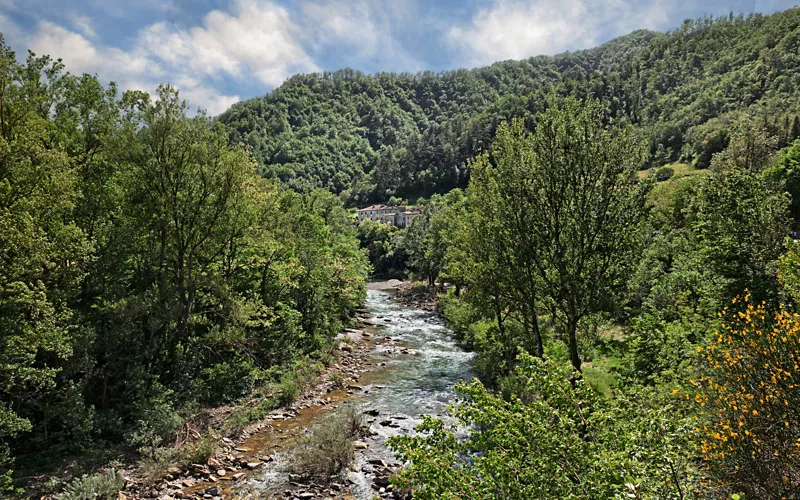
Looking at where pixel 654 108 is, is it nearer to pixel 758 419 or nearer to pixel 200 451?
pixel 758 419

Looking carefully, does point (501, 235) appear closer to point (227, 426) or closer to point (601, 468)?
point (601, 468)

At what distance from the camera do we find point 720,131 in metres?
75.9

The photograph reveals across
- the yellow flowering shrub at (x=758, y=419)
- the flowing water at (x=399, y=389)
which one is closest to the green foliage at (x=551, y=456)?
the yellow flowering shrub at (x=758, y=419)

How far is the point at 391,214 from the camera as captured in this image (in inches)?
5733

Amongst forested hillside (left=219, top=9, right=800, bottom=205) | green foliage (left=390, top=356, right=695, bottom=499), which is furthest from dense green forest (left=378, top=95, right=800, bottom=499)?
forested hillside (left=219, top=9, right=800, bottom=205)

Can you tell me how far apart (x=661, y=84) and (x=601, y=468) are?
200 metres

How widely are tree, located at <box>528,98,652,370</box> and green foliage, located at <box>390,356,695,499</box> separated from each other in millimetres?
6114

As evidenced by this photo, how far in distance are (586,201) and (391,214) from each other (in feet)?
443

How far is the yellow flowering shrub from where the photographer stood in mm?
5773

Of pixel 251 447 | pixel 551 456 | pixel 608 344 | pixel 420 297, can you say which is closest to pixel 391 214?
pixel 420 297

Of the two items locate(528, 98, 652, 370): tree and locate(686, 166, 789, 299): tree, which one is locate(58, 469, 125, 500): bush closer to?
locate(528, 98, 652, 370): tree

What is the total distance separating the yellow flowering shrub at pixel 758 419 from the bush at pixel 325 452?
10393 mm

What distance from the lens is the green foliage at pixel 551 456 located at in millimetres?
4680

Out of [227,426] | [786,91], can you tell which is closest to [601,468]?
[227,426]
